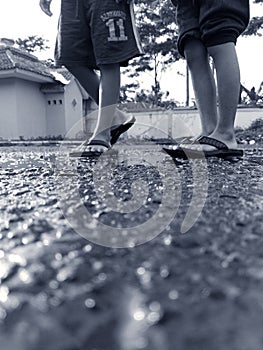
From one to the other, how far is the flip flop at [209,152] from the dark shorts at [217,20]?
348mm

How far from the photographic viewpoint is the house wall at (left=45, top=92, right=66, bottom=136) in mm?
12352

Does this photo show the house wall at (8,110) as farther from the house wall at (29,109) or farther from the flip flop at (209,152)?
the flip flop at (209,152)

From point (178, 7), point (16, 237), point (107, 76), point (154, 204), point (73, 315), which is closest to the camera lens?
point (73, 315)

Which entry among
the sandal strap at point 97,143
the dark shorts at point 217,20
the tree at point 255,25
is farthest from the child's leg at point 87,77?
the tree at point 255,25

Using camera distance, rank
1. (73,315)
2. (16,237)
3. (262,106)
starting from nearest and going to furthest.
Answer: (73,315)
(16,237)
(262,106)

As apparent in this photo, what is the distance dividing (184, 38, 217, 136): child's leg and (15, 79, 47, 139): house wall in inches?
387

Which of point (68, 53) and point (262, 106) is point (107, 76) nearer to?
point (68, 53)

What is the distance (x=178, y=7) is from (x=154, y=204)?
46.9 inches

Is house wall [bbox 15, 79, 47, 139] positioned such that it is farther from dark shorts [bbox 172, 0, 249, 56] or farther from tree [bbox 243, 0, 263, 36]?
dark shorts [bbox 172, 0, 249, 56]

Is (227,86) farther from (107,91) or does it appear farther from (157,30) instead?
(157,30)

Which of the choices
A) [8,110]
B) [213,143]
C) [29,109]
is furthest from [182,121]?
[213,143]

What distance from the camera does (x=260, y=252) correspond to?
0.28 metres

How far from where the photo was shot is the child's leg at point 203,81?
1.42 m

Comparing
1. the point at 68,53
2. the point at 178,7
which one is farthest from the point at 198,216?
the point at 68,53
